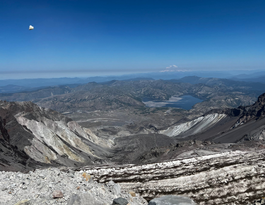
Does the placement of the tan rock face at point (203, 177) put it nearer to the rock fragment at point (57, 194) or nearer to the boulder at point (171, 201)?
the boulder at point (171, 201)

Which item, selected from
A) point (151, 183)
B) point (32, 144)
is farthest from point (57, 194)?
point (32, 144)

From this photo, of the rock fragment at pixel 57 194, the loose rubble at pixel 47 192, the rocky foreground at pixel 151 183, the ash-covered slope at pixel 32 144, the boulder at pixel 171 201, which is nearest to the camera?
the loose rubble at pixel 47 192

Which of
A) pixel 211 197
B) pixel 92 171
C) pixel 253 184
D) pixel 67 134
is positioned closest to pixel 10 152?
pixel 92 171

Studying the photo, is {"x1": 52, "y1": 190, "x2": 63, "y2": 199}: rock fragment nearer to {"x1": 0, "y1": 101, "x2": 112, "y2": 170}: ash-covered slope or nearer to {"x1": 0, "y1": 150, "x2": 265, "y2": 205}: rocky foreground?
{"x1": 0, "y1": 150, "x2": 265, "y2": 205}: rocky foreground

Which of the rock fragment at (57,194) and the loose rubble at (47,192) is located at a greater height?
the rock fragment at (57,194)

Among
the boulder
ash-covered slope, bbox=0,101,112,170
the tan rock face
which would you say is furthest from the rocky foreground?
ash-covered slope, bbox=0,101,112,170

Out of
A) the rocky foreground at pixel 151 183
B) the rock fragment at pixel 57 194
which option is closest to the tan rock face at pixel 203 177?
the rocky foreground at pixel 151 183

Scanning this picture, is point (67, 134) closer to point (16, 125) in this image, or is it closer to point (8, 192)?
point (16, 125)
